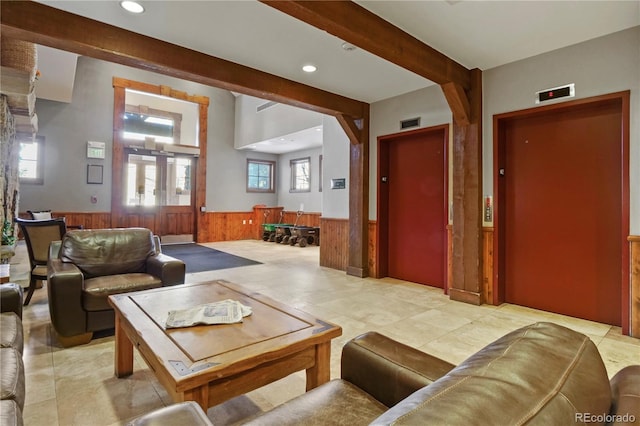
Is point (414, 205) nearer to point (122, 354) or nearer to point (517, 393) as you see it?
point (122, 354)

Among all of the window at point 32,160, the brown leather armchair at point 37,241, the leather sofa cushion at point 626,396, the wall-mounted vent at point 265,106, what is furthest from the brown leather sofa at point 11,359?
the wall-mounted vent at point 265,106

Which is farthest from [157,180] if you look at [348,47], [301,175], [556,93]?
[556,93]

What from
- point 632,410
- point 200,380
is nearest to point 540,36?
point 632,410

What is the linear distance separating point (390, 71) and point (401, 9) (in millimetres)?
1335

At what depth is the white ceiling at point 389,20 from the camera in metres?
2.67

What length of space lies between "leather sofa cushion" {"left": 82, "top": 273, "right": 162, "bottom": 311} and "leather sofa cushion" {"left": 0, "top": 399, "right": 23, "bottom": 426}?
1586 millimetres

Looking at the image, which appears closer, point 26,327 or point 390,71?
point 26,327

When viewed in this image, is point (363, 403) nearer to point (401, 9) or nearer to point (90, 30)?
point (401, 9)

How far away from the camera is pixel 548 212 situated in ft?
11.8

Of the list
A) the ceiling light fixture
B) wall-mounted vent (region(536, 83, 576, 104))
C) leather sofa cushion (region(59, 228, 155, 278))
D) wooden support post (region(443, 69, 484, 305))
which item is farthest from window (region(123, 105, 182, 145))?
wall-mounted vent (region(536, 83, 576, 104))

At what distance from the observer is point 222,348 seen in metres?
1.45

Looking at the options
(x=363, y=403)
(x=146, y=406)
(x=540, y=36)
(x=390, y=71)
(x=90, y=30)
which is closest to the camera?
(x=363, y=403)

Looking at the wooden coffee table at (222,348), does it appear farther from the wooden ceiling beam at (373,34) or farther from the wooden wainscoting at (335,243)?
the wooden wainscoting at (335,243)

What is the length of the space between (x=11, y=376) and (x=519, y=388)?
69.0 inches
